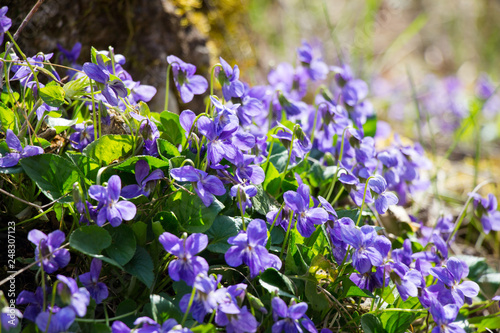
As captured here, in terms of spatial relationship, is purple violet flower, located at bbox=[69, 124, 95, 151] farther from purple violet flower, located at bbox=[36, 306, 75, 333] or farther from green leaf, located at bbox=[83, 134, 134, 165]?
purple violet flower, located at bbox=[36, 306, 75, 333]

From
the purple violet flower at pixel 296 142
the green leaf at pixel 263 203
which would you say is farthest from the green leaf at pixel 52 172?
the purple violet flower at pixel 296 142

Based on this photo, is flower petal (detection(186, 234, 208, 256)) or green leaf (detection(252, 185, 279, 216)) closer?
flower petal (detection(186, 234, 208, 256))

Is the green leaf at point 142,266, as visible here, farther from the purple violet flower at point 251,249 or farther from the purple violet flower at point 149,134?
the purple violet flower at point 149,134

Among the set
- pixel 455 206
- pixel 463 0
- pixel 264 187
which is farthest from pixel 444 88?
pixel 264 187

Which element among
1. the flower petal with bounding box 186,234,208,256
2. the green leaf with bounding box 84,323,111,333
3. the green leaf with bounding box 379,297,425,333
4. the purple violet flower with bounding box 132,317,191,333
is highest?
the flower petal with bounding box 186,234,208,256

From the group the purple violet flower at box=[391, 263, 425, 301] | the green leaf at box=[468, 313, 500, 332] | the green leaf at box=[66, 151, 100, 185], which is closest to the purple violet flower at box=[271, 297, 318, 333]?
the purple violet flower at box=[391, 263, 425, 301]

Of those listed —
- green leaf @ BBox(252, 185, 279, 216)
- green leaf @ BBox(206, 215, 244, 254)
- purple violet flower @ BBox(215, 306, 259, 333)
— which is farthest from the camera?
green leaf @ BBox(252, 185, 279, 216)

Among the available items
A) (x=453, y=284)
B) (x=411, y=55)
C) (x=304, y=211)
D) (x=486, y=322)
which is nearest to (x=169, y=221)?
(x=304, y=211)

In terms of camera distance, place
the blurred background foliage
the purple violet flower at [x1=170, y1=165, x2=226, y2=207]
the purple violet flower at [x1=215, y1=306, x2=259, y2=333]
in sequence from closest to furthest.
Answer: the purple violet flower at [x1=215, y1=306, x2=259, y2=333]
the purple violet flower at [x1=170, y1=165, x2=226, y2=207]
the blurred background foliage
